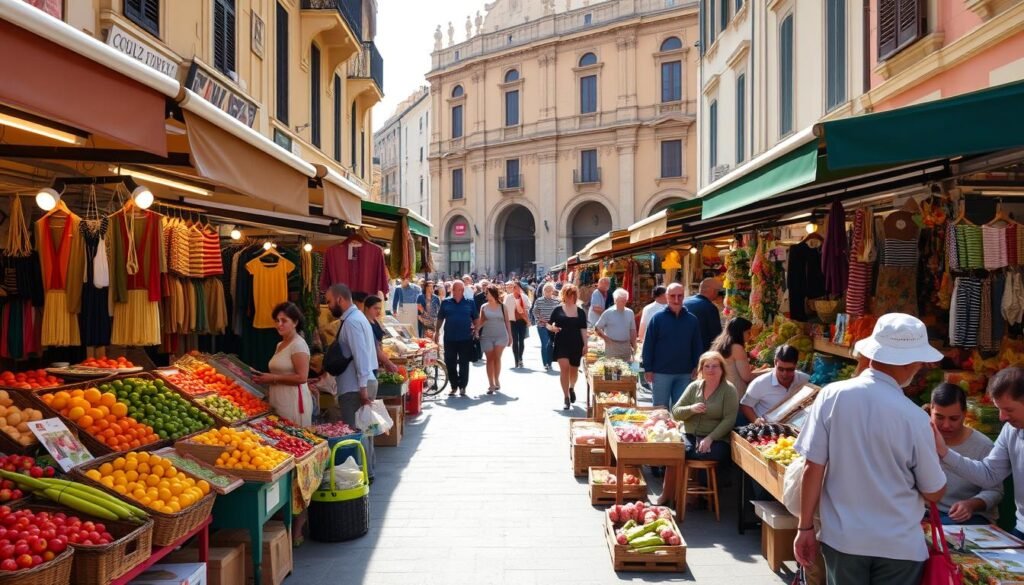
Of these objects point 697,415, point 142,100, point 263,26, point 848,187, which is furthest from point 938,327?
point 263,26

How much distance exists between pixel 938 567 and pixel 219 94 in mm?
10784

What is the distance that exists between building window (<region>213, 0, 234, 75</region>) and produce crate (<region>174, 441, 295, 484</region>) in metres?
7.78

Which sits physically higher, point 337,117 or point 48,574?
point 337,117

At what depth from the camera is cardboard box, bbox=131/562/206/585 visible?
402 cm

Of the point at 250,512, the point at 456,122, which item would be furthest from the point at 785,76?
the point at 456,122

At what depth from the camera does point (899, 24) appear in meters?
9.27

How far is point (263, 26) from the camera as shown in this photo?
43.4 feet

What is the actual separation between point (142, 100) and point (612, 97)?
37.2 m

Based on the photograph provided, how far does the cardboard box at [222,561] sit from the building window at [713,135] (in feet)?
53.6

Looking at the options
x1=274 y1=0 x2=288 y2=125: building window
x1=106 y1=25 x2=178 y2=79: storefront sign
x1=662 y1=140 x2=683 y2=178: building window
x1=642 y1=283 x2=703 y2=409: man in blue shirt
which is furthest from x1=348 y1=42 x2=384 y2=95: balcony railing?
x1=662 y1=140 x2=683 y2=178: building window

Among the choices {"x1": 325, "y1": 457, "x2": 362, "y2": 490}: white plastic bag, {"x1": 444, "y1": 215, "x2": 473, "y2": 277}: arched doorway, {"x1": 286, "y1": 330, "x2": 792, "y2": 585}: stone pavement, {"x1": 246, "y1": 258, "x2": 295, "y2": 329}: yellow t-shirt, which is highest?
{"x1": 444, "y1": 215, "x2": 473, "y2": 277}: arched doorway

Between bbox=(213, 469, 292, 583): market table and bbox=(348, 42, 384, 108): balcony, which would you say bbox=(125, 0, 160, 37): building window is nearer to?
bbox=(213, 469, 292, 583): market table

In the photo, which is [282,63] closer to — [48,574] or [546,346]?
[546,346]

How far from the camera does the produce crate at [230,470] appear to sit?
15.9ft
